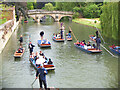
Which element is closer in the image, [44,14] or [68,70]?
[68,70]

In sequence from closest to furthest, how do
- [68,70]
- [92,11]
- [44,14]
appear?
[68,70]
[92,11]
[44,14]

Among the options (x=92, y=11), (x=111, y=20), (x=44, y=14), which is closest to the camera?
(x=111, y=20)

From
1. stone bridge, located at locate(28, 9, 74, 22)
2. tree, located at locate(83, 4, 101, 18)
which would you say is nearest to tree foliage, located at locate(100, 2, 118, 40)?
tree, located at locate(83, 4, 101, 18)

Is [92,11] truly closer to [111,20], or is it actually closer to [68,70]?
[111,20]

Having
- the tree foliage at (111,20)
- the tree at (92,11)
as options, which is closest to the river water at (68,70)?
the tree foliage at (111,20)

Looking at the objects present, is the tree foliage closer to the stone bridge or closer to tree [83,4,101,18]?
tree [83,4,101,18]

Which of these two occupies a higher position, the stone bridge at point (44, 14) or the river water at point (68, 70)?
the stone bridge at point (44, 14)

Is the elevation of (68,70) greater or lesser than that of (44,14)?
lesser

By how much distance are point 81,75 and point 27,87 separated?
4.09m

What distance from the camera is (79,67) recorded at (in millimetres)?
18109

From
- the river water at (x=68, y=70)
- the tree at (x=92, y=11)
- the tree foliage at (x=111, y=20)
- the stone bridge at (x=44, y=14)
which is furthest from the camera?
the stone bridge at (x=44, y=14)

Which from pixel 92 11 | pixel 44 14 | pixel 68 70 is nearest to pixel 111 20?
pixel 68 70

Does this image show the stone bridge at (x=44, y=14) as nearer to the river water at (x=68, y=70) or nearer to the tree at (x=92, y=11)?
the tree at (x=92, y=11)

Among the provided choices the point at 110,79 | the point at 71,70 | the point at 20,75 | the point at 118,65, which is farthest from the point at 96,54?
the point at 20,75
